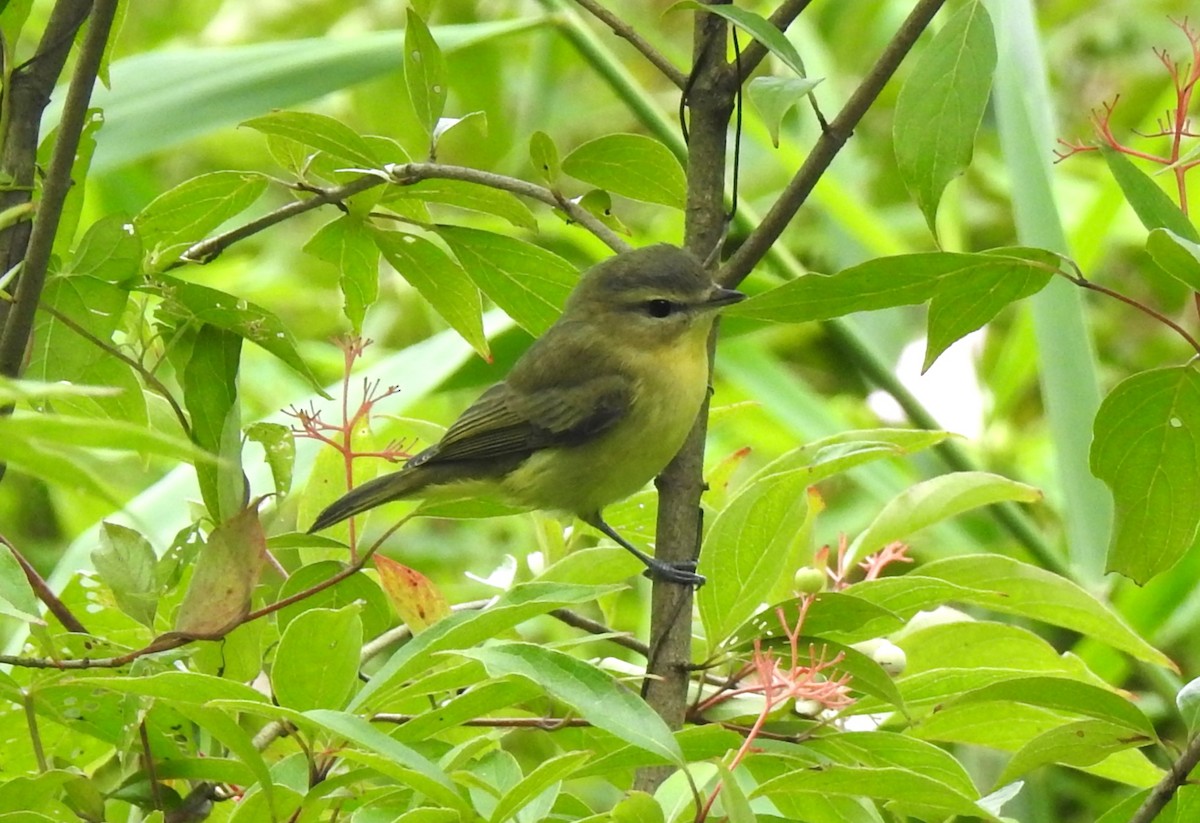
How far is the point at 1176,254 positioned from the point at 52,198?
3.01 feet

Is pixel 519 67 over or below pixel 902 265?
over

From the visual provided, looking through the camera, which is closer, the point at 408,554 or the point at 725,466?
the point at 725,466

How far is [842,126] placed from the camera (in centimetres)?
130

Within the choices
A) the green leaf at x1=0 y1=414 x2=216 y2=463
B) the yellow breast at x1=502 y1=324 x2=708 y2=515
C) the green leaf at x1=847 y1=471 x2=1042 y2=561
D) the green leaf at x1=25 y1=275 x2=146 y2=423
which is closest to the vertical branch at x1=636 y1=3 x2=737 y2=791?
the green leaf at x1=847 y1=471 x2=1042 y2=561

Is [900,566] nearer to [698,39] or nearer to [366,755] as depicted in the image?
[698,39]

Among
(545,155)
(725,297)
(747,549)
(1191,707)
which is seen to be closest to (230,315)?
(545,155)

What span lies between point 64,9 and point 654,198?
64 cm

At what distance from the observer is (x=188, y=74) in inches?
83.0

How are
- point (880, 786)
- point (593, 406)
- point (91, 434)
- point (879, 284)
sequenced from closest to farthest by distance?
point (91, 434), point (880, 786), point (879, 284), point (593, 406)

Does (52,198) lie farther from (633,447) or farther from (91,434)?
(633,447)

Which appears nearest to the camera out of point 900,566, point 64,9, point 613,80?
point 64,9

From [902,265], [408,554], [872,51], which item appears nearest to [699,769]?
[902,265]

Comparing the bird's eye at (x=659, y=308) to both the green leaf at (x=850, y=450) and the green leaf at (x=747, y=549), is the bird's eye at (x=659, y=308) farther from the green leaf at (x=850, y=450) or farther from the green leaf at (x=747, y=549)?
the green leaf at (x=747, y=549)

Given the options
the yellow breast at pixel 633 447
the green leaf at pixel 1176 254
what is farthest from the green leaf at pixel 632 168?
the yellow breast at pixel 633 447
